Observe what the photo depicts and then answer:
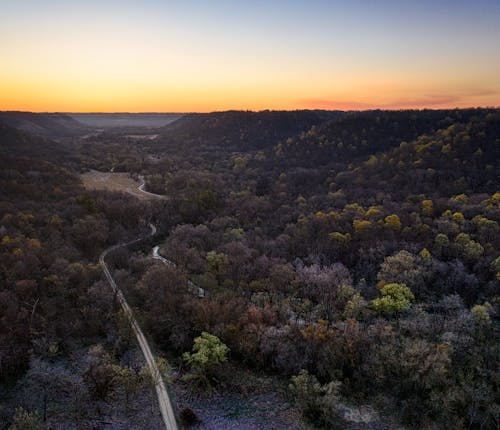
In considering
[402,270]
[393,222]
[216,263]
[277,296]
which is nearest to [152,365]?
[277,296]

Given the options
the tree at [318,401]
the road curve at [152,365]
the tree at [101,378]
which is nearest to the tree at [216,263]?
the road curve at [152,365]

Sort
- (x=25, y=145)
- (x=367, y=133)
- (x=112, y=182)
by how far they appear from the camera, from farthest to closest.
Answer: (x=367, y=133) → (x=25, y=145) → (x=112, y=182)

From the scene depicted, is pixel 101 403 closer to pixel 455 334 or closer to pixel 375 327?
pixel 375 327

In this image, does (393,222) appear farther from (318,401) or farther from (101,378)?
(101,378)

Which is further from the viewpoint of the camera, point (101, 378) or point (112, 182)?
point (112, 182)

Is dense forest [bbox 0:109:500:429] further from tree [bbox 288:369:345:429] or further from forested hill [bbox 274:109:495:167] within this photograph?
forested hill [bbox 274:109:495:167]

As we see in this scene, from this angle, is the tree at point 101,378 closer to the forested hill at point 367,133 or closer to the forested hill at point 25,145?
the forested hill at point 25,145
